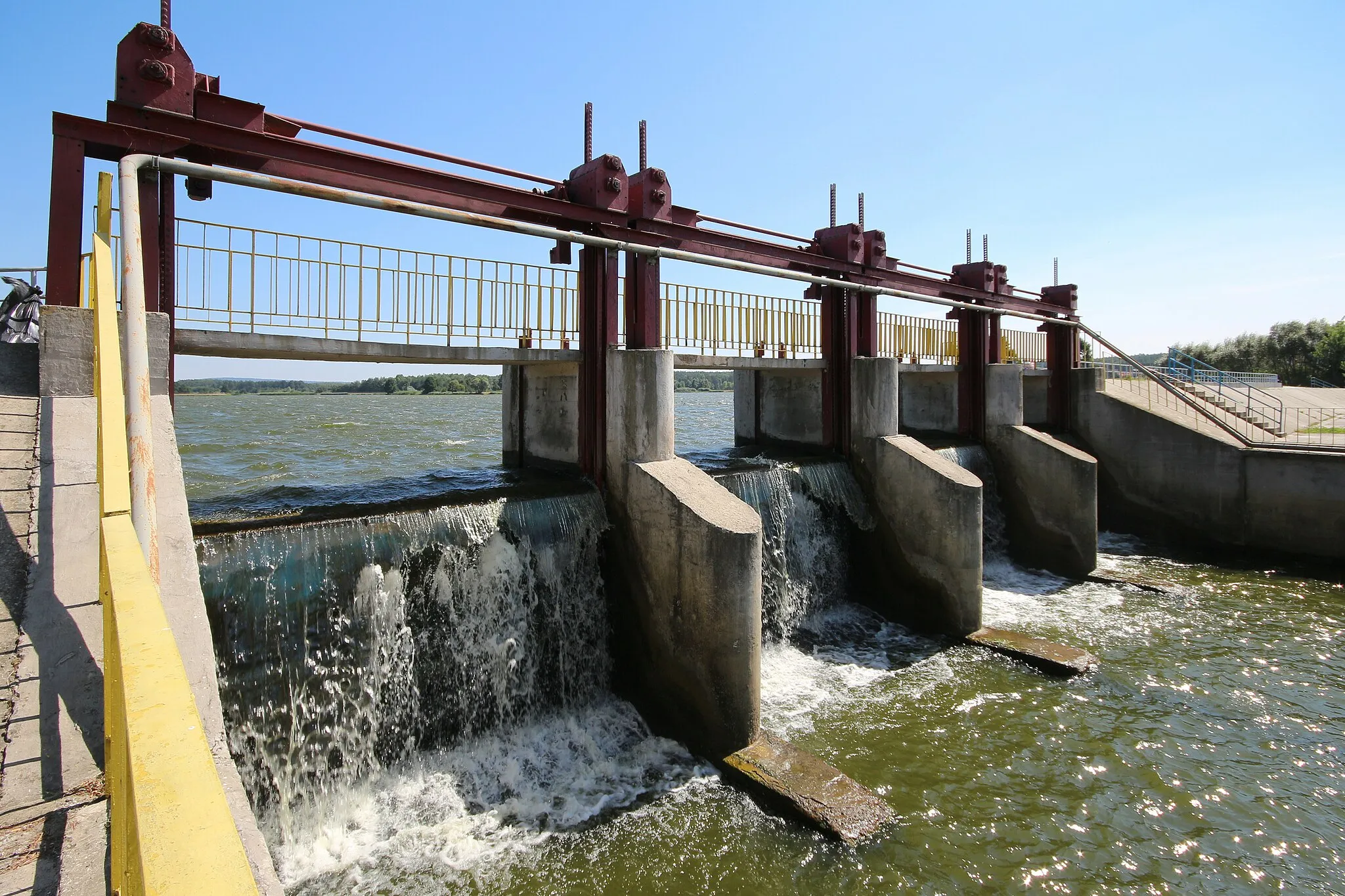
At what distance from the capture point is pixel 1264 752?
6.81 meters

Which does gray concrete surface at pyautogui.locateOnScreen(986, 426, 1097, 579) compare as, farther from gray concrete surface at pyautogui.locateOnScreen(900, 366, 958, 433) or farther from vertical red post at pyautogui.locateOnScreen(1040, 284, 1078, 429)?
vertical red post at pyautogui.locateOnScreen(1040, 284, 1078, 429)

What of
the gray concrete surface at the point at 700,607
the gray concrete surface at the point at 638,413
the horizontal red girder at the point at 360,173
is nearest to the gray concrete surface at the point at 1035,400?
the horizontal red girder at the point at 360,173

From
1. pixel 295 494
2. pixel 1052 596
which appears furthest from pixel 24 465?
pixel 1052 596

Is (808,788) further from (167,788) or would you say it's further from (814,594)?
(167,788)

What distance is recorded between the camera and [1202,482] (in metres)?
14.9

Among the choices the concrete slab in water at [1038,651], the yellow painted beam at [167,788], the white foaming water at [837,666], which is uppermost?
the yellow painted beam at [167,788]

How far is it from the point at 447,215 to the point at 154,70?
8.30 ft

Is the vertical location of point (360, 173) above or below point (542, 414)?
above

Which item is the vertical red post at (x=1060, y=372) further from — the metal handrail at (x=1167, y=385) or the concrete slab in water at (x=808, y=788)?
the concrete slab in water at (x=808, y=788)

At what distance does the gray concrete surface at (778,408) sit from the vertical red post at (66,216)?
1036cm

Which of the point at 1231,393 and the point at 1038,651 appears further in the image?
the point at 1231,393

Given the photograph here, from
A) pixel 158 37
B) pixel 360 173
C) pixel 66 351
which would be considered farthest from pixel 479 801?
pixel 158 37

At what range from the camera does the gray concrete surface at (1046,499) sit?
1274 centimetres

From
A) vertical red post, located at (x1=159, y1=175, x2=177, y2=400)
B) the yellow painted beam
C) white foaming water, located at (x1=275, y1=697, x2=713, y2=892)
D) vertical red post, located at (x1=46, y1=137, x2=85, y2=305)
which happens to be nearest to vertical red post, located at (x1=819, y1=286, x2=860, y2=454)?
white foaming water, located at (x1=275, y1=697, x2=713, y2=892)
